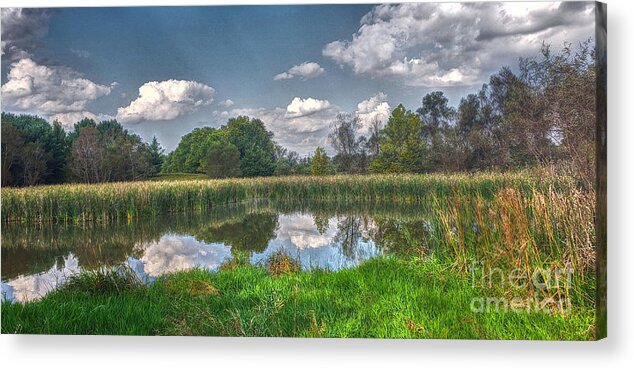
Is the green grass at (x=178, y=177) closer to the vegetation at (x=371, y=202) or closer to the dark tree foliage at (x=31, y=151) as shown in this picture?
the vegetation at (x=371, y=202)

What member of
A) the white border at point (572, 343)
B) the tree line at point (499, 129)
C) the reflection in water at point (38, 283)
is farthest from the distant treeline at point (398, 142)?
the reflection in water at point (38, 283)

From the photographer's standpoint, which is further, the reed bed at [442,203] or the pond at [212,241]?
the pond at [212,241]

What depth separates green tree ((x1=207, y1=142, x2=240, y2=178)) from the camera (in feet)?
16.0

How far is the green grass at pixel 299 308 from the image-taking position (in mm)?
4203

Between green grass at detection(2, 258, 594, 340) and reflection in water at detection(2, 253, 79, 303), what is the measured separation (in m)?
0.07

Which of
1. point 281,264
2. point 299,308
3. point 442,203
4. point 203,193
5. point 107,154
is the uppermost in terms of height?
point 107,154

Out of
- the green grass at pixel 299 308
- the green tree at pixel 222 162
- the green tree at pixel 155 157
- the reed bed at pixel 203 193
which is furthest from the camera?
the green tree at pixel 155 157

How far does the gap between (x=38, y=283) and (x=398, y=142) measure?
3171mm

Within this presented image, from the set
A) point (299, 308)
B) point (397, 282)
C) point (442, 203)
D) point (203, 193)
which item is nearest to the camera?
point (299, 308)

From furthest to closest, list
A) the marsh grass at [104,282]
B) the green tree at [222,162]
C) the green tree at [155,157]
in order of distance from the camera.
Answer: the green tree at [155,157], the green tree at [222,162], the marsh grass at [104,282]

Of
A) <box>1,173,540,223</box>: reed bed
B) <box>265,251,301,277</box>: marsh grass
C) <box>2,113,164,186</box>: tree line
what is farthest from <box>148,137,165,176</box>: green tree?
<box>265,251,301,277</box>: marsh grass

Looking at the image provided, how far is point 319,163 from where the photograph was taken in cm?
492

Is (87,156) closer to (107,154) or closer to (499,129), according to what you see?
(107,154)

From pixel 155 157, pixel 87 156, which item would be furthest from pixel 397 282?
pixel 87 156
